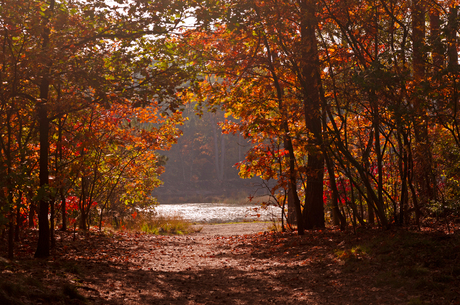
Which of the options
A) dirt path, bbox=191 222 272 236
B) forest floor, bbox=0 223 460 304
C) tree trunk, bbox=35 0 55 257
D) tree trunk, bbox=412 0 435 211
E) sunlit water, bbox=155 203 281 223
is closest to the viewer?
forest floor, bbox=0 223 460 304

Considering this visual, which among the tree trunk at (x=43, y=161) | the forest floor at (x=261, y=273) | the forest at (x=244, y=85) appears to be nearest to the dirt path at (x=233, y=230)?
the forest at (x=244, y=85)

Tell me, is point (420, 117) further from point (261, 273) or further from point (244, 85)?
point (244, 85)

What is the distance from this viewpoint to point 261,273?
239 inches

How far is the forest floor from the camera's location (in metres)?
4.19

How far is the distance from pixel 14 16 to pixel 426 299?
6.25 m

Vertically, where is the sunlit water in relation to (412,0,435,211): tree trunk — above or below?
below

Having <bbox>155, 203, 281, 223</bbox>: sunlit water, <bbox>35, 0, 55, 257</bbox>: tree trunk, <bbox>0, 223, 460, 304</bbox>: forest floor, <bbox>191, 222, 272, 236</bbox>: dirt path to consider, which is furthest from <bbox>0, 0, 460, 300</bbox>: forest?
<bbox>155, 203, 281, 223</bbox>: sunlit water

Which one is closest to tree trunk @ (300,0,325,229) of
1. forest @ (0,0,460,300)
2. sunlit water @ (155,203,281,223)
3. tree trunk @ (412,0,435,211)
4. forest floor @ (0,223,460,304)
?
forest @ (0,0,460,300)

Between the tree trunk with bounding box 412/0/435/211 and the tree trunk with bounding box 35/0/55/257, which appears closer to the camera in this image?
the tree trunk with bounding box 412/0/435/211

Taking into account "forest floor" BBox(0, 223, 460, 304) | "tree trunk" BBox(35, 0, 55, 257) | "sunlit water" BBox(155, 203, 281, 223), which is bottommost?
"sunlit water" BBox(155, 203, 281, 223)

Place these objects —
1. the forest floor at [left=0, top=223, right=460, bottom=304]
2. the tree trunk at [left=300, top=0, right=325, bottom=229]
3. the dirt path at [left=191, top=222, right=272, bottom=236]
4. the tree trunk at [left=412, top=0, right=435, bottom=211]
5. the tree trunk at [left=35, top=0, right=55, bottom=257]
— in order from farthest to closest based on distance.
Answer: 1. the dirt path at [left=191, top=222, right=272, bottom=236]
2. the tree trunk at [left=300, top=0, right=325, bottom=229]
3. the tree trunk at [left=35, top=0, right=55, bottom=257]
4. the tree trunk at [left=412, top=0, right=435, bottom=211]
5. the forest floor at [left=0, top=223, right=460, bottom=304]

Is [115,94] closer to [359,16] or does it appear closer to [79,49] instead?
[79,49]

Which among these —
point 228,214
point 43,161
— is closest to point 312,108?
point 43,161

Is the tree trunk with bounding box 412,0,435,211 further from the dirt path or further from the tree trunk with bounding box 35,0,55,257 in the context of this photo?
the dirt path
